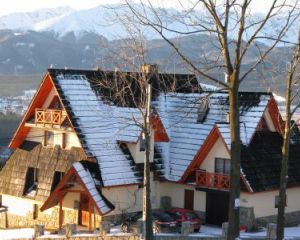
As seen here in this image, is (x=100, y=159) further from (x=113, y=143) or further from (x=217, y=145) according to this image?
(x=217, y=145)

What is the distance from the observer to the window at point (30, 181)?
3472 cm

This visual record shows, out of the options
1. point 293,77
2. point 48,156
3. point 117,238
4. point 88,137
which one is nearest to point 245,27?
point 293,77

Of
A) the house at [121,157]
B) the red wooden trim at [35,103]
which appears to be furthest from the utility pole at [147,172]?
the red wooden trim at [35,103]

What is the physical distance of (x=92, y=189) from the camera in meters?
30.9

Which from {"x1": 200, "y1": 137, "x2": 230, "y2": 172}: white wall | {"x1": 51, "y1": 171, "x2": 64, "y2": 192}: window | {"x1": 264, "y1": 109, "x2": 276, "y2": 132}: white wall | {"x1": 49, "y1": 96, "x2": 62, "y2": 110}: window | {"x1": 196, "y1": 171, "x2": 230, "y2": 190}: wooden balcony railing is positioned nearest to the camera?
{"x1": 196, "y1": 171, "x2": 230, "y2": 190}: wooden balcony railing

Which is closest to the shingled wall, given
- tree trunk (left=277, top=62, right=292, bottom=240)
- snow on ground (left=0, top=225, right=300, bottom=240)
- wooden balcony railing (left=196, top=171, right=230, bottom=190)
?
snow on ground (left=0, top=225, right=300, bottom=240)

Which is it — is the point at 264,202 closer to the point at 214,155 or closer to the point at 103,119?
the point at 214,155

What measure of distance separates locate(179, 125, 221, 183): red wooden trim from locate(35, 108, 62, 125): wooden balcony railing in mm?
6598

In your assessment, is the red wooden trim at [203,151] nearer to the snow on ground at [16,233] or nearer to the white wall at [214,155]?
the white wall at [214,155]

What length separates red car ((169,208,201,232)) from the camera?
31.2m

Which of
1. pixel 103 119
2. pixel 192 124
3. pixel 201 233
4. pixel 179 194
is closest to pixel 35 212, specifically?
pixel 103 119

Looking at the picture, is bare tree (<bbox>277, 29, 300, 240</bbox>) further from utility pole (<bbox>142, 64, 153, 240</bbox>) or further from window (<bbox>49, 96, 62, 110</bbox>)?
→ window (<bbox>49, 96, 62, 110</bbox>)

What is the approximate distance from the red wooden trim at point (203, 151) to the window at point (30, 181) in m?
7.43

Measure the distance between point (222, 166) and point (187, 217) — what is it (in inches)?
119
